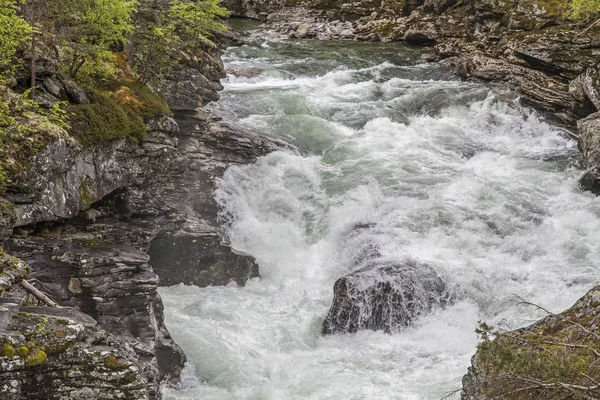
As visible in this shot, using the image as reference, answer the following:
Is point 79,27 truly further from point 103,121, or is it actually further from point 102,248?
point 102,248

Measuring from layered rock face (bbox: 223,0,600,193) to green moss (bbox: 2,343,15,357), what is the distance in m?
17.9

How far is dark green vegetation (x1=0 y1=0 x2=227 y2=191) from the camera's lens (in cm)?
1042

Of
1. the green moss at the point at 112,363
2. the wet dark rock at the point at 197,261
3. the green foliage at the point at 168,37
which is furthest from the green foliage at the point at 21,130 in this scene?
the wet dark rock at the point at 197,261

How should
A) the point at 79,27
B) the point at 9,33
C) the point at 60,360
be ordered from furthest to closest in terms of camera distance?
the point at 79,27 → the point at 9,33 → the point at 60,360

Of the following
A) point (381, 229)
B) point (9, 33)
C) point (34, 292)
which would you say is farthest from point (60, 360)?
point (381, 229)

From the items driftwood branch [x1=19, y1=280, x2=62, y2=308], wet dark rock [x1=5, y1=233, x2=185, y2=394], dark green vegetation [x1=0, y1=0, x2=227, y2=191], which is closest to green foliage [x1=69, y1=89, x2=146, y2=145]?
dark green vegetation [x1=0, y1=0, x2=227, y2=191]

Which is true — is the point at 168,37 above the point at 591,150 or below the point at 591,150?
above

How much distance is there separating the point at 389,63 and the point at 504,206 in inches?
623

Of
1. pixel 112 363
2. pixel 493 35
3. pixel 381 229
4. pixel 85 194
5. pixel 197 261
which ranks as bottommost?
pixel 197 261

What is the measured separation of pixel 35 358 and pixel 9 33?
648 centimetres

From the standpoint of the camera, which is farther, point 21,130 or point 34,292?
point 21,130

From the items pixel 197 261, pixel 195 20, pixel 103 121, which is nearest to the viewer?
pixel 103 121

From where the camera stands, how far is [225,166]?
1894cm

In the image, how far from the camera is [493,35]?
111 feet
